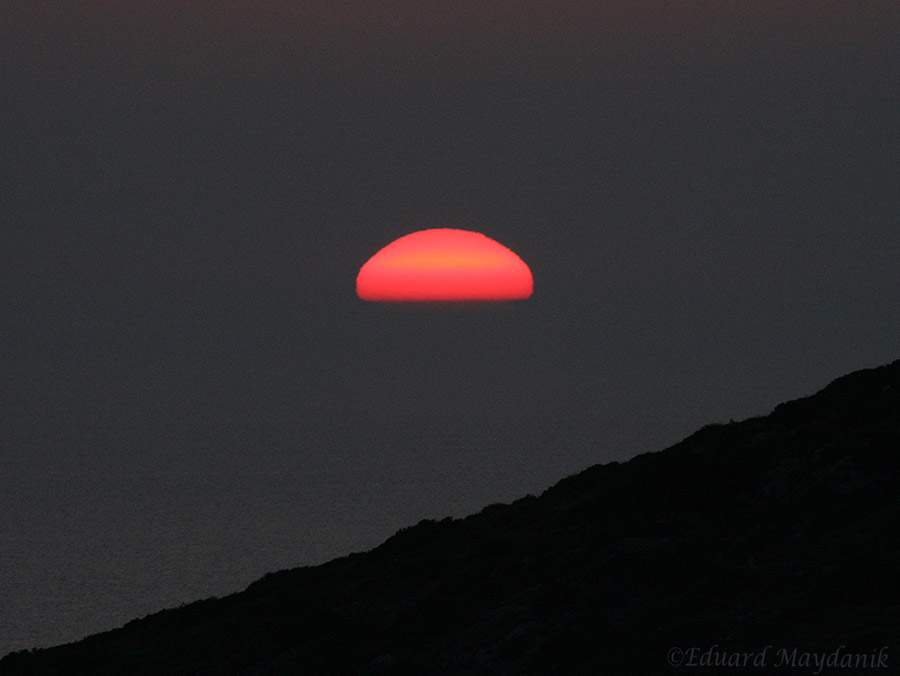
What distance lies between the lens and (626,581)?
24734 mm

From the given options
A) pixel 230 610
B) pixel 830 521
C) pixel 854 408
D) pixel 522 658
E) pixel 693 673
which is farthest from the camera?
pixel 230 610

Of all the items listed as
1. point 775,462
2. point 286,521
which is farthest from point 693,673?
point 286,521

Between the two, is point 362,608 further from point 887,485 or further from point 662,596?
point 887,485

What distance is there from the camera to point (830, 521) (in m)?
24.3

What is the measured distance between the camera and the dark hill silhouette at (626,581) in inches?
821

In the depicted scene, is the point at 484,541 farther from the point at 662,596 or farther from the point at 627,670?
the point at 627,670

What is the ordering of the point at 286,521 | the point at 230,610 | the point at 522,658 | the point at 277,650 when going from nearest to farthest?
the point at 522,658 < the point at 277,650 < the point at 230,610 < the point at 286,521

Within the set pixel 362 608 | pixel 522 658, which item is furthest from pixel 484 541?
pixel 522 658

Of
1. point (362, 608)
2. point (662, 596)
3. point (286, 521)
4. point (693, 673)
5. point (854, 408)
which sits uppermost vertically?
point (286, 521)

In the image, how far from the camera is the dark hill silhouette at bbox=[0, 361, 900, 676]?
20844mm

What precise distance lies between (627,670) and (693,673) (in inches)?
51.0

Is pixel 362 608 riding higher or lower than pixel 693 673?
higher

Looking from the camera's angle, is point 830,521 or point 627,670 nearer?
point 627,670

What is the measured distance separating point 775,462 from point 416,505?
535 feet
